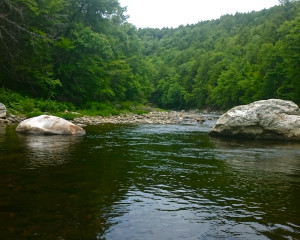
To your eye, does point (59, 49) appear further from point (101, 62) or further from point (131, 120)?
point (131, 120)

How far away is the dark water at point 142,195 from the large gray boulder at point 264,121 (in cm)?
674

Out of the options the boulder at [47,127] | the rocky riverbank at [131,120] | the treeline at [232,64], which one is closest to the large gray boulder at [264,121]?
the boulder at [47,127]

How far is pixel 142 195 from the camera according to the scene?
604 centimetres

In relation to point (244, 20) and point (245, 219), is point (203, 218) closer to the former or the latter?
point (245, 219)

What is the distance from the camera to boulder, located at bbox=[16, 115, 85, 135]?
1451 cm

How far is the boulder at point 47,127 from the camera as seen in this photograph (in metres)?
14.5

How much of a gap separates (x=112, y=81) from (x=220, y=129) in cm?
2407

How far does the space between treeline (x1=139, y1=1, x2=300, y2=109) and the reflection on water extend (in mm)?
40535

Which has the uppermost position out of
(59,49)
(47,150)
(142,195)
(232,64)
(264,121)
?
(232,64)

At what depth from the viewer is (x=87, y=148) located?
1133 cm

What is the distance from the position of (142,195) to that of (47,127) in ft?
32.3

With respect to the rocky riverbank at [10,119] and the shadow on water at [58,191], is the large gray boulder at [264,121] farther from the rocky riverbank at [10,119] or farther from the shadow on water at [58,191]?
the rocky riverbank at [10,119]

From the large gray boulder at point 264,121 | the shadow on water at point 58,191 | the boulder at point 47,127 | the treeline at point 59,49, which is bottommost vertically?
the shadow on water at point 58,191

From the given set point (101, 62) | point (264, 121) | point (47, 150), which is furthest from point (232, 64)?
point (47, 150)
